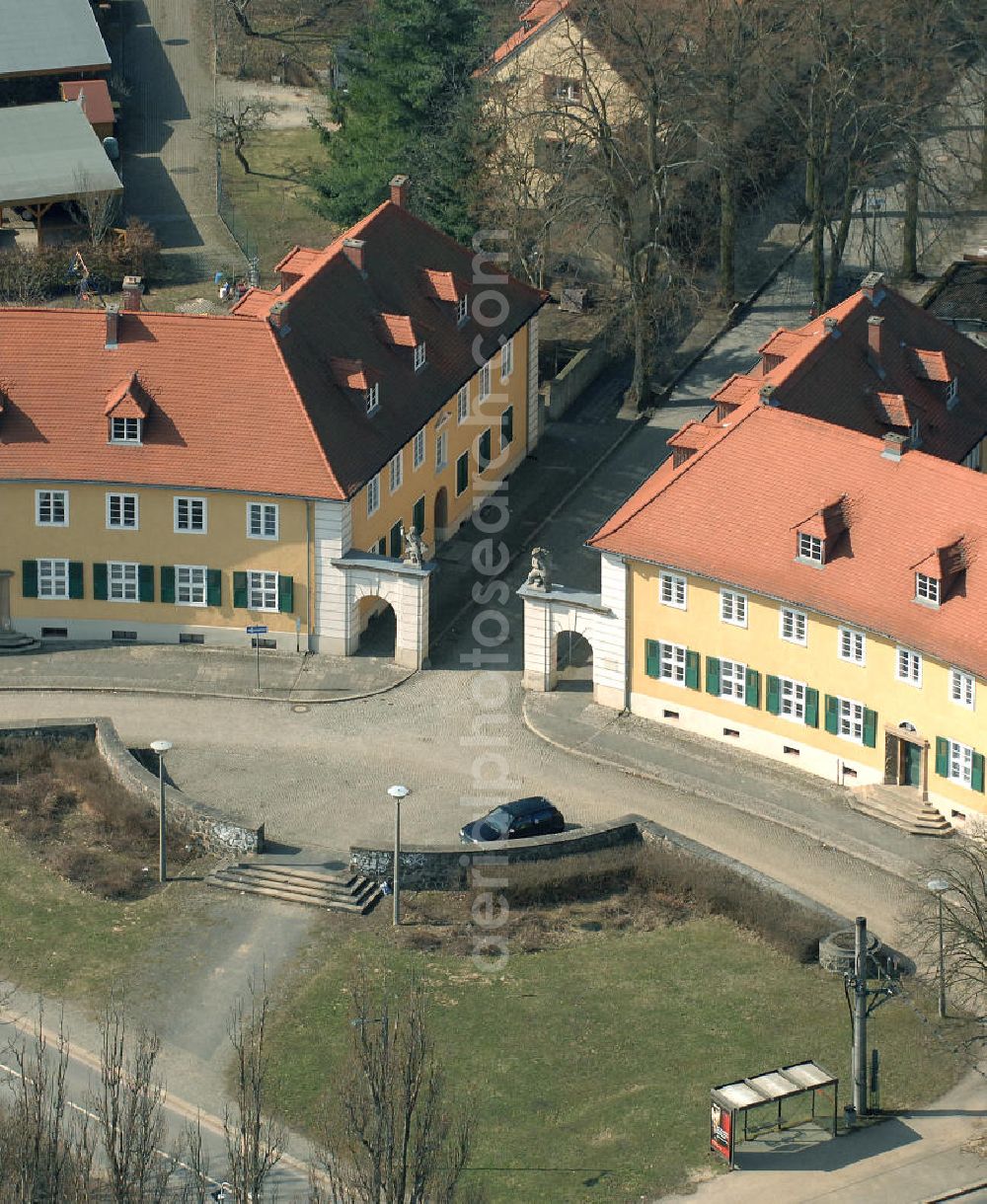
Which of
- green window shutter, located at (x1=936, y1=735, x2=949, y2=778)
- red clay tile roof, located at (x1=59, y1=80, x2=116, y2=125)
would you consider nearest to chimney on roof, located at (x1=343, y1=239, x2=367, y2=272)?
green window shutter, located at (x1=936, y1=735, x2=949, y2=778)

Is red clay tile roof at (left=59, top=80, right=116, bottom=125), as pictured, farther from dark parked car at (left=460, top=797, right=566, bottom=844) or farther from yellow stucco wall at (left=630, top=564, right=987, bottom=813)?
dark parked car at (left=460, top=797, right=566, bottom=844)

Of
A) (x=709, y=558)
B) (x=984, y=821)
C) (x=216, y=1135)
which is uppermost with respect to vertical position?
(x=709, y=558)

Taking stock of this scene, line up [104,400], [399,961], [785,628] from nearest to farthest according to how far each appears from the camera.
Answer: [399,961] < [785,628] < [104,400]

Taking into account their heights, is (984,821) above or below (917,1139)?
above

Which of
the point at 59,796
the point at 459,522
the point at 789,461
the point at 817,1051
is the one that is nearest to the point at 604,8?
the point at 459,522

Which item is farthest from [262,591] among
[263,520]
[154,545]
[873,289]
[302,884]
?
[873,289]

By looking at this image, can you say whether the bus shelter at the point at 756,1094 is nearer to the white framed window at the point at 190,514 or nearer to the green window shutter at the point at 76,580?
the white framed window at the point at 190,514

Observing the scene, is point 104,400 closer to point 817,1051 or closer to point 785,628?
point 785,628
